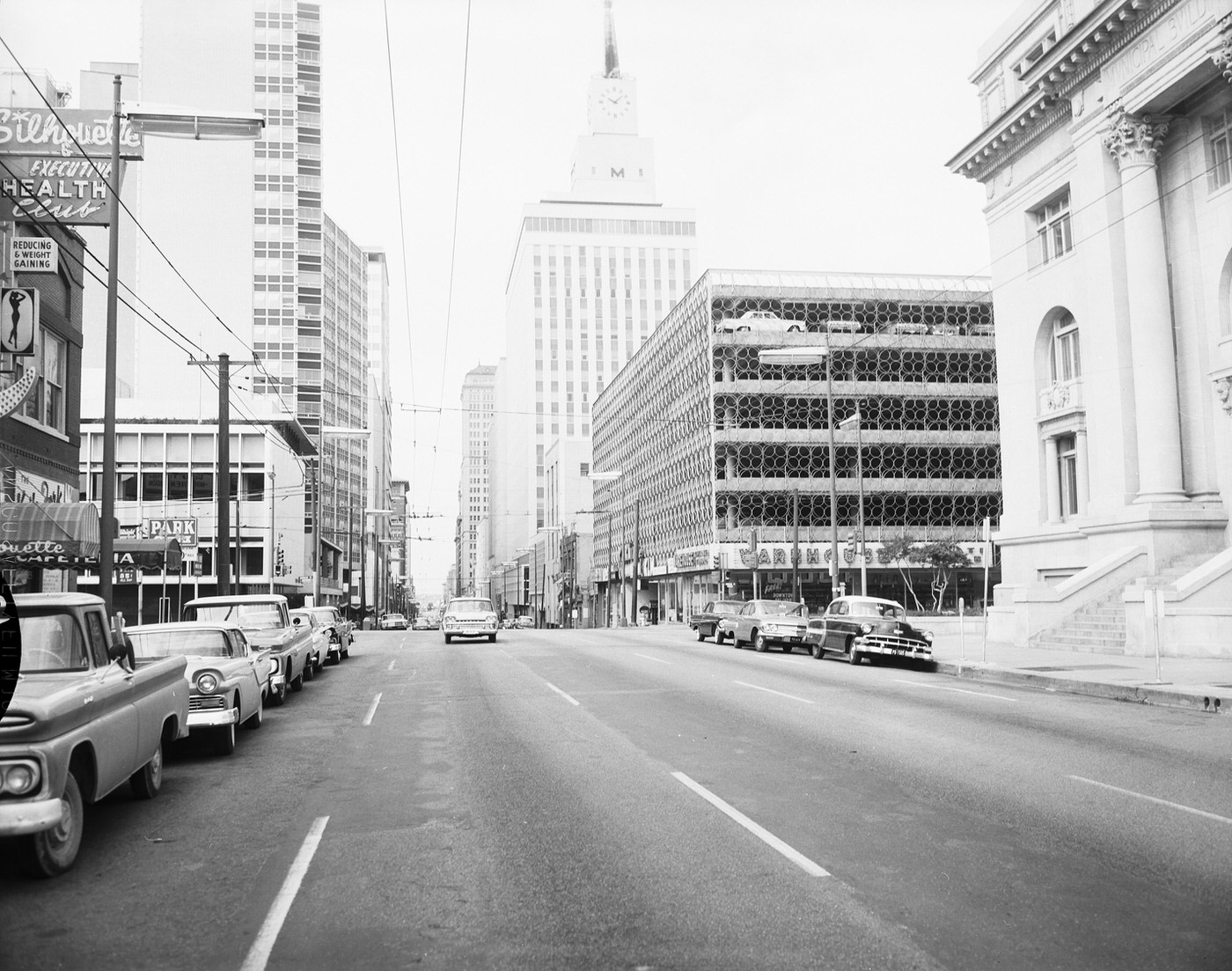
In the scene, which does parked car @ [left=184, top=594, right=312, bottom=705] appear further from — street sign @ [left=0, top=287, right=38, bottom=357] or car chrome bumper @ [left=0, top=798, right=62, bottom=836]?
car chrome bumper @ [left=0, top=798, right=62, bottom=836]

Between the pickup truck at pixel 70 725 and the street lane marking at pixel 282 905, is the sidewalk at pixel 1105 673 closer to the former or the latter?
the street lane marking at pixel 282 905

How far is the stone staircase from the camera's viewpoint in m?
24.4

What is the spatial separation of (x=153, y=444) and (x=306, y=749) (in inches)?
2250

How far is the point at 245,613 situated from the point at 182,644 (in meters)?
6.38

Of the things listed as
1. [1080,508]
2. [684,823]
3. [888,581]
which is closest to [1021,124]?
[1080,508]

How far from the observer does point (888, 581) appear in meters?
66.6

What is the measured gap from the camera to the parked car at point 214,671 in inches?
430

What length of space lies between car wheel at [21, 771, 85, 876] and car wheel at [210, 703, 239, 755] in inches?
173

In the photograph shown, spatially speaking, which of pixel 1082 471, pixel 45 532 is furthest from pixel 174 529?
pixel 1082 471

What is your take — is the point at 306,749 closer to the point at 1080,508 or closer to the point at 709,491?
the point at 1080,508

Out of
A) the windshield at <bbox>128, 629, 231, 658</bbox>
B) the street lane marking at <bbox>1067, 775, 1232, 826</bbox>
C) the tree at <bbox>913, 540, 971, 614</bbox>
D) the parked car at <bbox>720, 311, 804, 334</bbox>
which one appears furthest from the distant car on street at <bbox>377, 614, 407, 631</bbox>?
the street lane marking at <bbox>1067, 775, 1232, 826</bbox>

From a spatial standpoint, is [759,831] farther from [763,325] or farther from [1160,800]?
[763,325]

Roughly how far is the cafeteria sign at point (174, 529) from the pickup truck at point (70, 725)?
27.5 metres

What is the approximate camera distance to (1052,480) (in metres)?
32.2
